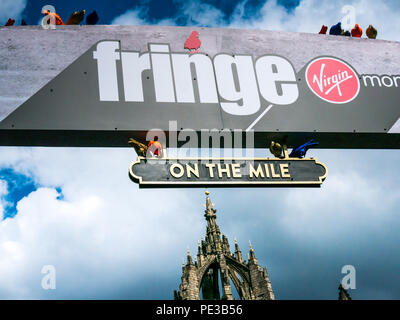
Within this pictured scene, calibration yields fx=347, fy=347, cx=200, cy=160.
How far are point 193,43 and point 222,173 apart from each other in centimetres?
274

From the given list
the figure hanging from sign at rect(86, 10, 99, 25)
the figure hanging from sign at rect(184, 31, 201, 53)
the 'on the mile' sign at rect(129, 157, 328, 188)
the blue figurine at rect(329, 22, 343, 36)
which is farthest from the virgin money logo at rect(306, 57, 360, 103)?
the figure hanging from sign at rect(86, 10, 99, 25)

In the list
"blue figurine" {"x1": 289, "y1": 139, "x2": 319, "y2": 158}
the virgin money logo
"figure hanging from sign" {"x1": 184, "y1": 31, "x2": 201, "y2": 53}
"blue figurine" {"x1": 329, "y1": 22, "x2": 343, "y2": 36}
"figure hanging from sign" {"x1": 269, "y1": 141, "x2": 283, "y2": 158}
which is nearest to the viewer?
"blue figurine" {"x1": 289, "y1": 139, "x2": 319, "y2": 158}

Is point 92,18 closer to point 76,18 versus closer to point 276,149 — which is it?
point 76,18

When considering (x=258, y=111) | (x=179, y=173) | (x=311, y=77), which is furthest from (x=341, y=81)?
(x=179, y=173)

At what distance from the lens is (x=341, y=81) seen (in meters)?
6.11

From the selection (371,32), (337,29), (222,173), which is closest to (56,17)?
(222,173)

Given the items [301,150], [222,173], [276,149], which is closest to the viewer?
[222,173]

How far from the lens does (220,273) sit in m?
58.1

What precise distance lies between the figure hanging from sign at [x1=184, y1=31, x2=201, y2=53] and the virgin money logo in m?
1.99

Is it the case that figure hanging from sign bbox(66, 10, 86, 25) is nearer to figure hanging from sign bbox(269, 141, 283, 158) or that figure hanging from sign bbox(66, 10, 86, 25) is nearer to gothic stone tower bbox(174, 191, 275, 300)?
figure hanging from sign bbox(269, 141, 283, 158)

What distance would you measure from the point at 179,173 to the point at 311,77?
3098mm

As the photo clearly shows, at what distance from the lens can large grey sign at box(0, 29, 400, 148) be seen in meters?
5.32
